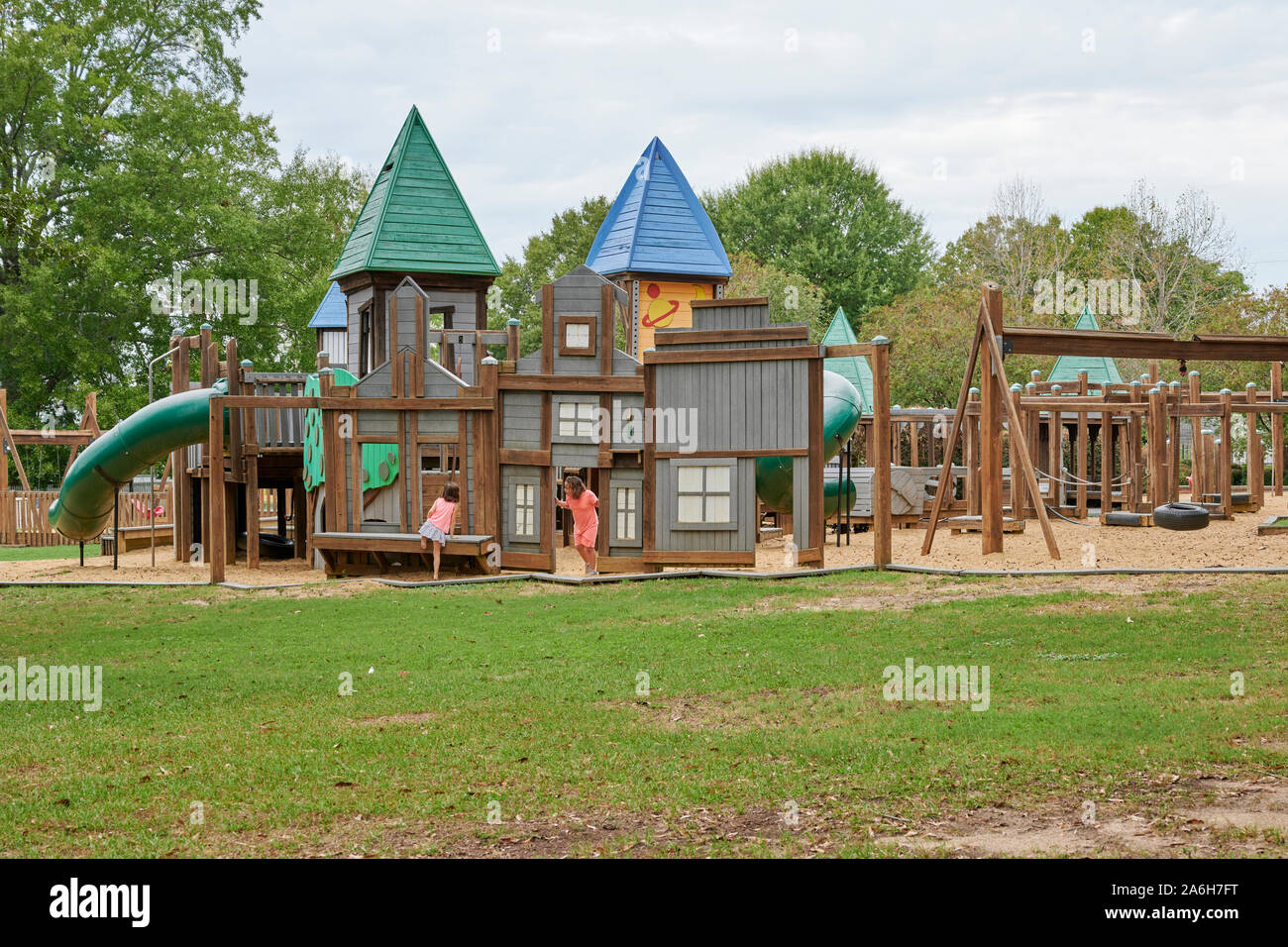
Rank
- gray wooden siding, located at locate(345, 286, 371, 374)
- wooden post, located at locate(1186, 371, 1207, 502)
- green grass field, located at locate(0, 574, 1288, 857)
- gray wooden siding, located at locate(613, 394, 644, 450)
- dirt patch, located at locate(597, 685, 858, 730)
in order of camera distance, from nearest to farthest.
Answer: green grass field, located at locate(0, 574, 1288, 857), dirt patch, located at locate(597, 685, 858, 730), gray wooden siding, located at locate(613, 394, 644, 450), gray wooden siding, located at locate(345, 286, 371, 374), wooden post, located at locate(1186, 371, 1207, 502)

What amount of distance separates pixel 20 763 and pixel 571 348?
38.1 ft

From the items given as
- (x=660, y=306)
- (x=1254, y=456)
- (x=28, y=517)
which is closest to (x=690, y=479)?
(x=660, y=306)

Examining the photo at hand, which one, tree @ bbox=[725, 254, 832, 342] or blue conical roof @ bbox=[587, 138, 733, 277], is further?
tree @ bbox=[725, 254, 832, 342]

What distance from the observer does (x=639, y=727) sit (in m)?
8.77

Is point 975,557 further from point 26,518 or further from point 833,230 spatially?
point 833,230

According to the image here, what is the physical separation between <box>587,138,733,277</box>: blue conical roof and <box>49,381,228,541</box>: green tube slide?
9937 millimetres

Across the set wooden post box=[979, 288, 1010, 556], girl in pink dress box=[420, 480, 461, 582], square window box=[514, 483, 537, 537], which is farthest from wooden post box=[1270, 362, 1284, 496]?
girl in pink dress box=[420, 480, 461, 582]

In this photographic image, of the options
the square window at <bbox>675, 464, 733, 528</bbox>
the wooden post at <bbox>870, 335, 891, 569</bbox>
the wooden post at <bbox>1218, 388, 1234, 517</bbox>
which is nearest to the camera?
the wooden post at <bbox>870, 335, 891, 569</bbox>

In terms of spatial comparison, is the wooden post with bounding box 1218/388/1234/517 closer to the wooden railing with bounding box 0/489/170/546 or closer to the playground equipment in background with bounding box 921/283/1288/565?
the playground equipment in background with bounding box 921/283/1288/565

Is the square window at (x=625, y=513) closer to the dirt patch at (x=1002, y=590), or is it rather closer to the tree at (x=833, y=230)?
the dirt patch at (x=1002, y=590)

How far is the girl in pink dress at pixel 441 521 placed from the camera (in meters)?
18.4

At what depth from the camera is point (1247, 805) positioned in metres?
6.55

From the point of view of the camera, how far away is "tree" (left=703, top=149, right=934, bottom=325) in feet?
207

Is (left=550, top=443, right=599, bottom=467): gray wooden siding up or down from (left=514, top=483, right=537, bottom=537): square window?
up
